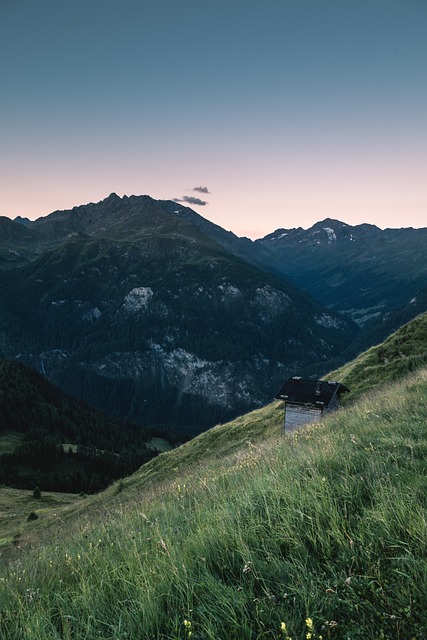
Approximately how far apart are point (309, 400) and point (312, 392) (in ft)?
3.66

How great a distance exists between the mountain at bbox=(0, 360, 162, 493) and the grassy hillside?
3638 inches

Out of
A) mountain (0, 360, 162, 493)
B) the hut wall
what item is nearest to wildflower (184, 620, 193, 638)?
the hut wall

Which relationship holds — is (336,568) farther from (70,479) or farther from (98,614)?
(70,479)

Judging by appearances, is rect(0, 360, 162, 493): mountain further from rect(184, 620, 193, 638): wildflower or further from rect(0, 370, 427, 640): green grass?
Answer: rect(184, 620, 193, 638): wildflower

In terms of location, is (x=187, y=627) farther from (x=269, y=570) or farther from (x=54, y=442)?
(x=54, y=442)

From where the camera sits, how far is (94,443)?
16700 centimetres

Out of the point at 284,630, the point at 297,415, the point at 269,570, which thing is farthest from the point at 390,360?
the point at 284,630

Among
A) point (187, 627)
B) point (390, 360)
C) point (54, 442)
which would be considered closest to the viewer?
point (187, 627)

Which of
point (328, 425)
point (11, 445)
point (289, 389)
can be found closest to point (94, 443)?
point (11, 445)

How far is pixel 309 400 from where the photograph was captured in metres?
34.5

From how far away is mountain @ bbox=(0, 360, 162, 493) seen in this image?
107 m

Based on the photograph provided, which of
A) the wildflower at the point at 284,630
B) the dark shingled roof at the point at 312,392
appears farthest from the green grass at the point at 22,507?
the wildflower at the point at 284,630

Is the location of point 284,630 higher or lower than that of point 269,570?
higher

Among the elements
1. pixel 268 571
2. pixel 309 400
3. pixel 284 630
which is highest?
pixel 284 630
